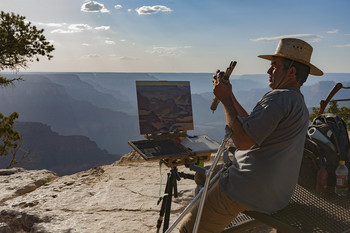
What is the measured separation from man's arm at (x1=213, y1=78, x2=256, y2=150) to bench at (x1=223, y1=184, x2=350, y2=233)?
0.65 metres

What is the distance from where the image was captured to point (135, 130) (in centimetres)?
18150

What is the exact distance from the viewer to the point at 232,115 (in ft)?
6.91

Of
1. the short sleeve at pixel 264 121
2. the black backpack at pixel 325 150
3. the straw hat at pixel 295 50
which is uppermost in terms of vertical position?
the straw hat at pixel 295 50

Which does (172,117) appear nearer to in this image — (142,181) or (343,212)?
(343,212)

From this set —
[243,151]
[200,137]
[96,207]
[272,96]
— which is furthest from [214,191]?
[96,207]

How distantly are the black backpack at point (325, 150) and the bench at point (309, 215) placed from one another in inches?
6.2

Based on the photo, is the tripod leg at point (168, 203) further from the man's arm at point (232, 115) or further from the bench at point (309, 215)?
the man's arm at point (232, 115)

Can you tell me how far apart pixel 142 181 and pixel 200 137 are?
252 centimetres

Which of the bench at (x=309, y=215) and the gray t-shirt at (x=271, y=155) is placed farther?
the bench at (x=309, y=215)

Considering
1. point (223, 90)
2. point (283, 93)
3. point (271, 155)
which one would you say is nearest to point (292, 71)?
point (283, 93)

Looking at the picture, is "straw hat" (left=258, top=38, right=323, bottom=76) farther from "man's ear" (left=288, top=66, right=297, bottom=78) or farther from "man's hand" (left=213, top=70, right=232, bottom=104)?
"man's hand" (left=213, top=70, right=232, bottom=104)

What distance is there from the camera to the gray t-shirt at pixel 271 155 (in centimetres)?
200

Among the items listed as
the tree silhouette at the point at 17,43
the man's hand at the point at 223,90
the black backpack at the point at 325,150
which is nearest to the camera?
the man's hand at the point at 223,90

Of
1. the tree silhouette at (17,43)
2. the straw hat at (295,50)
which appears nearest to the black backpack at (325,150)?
the straw hat at (295,50)
